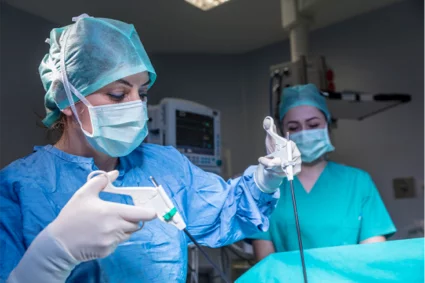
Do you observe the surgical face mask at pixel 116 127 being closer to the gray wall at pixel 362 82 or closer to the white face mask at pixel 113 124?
the white face mask at pixel 113 124

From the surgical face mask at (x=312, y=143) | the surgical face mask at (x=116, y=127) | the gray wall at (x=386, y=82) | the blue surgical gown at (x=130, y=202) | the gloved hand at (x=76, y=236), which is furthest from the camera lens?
the gray wall at (x=386, y=82)

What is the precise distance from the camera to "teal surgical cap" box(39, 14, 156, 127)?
983 mm

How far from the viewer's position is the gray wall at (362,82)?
2.45 metres

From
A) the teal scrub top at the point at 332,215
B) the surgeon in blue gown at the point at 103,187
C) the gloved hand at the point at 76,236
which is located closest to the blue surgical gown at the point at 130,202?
the surgeon in blue gown at the point at 103,187

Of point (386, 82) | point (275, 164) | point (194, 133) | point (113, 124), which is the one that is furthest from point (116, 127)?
point (386, 82)

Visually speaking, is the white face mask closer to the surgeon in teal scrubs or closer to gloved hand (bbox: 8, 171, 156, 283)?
gloved hand (bbox: 8, 171, 156, 283)

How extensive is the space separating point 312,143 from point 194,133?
842 mm

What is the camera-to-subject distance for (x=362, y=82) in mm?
2791

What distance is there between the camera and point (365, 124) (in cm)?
276

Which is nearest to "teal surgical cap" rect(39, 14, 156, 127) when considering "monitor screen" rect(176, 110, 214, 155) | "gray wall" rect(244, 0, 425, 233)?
"monitor screen" rect(176, 110, 214, 155)

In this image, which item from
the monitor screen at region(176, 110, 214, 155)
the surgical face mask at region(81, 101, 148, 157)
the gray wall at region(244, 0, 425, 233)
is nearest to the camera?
the surgical face mask at region(81, 101, 148, 157)

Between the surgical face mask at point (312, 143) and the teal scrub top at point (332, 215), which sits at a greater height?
the surgical face mask at point (312, 143)

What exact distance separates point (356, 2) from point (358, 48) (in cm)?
32

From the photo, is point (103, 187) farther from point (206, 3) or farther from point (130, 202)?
point (206, 3)
